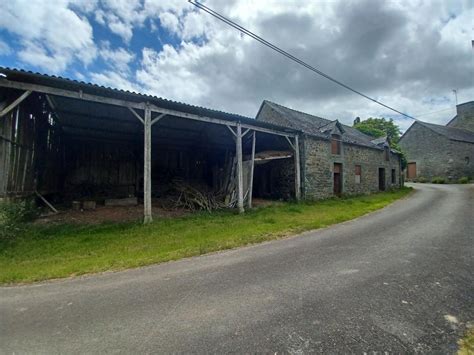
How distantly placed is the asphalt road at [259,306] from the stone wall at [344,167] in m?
9.27

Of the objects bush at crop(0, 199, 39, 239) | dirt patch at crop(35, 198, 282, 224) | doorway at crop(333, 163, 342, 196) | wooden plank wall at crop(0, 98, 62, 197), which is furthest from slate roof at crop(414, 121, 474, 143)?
bush at crop(0, 199, 39, 239)

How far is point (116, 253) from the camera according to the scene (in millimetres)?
5293

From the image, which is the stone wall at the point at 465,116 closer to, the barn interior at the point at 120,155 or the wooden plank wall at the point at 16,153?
the barn interior at the point at 120,155

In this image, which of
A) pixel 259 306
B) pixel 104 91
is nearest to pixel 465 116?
pixel 104 91

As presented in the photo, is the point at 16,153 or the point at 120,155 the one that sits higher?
the point at 120,155

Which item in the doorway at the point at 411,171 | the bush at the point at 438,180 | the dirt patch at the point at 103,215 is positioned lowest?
the dirt patch at the point at 103,215

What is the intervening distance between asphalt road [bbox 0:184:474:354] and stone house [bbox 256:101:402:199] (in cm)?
941

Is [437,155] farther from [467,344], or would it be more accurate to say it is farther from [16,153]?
[16,153]

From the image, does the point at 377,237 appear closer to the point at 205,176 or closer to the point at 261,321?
the point at 261,321

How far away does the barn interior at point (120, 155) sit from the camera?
777 cm

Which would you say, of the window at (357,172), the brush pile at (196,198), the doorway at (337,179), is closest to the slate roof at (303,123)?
the window at (357,172)

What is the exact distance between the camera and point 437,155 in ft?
92.1

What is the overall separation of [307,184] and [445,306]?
440 inches

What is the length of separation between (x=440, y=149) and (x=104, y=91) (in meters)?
34.3
